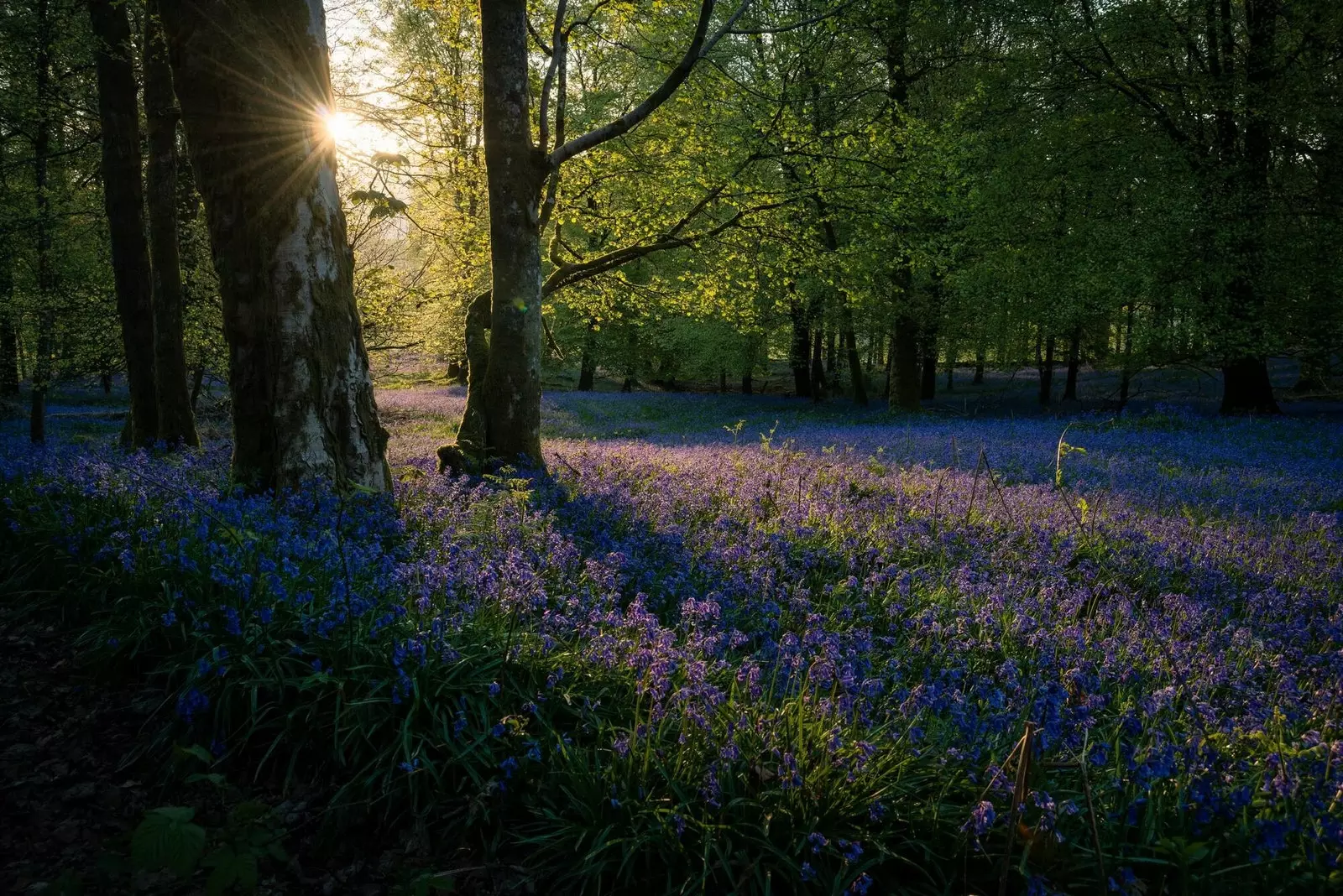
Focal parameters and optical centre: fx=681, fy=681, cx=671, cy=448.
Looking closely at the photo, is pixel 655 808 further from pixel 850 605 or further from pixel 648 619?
pixel 850 605

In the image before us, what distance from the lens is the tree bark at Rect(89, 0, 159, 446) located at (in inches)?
383

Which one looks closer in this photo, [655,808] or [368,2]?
[655,808]

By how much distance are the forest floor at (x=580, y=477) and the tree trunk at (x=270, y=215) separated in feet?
6.43

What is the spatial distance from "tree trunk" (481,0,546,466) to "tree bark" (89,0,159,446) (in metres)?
5.49

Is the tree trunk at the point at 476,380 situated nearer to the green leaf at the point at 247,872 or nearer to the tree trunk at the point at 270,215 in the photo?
the tree trunk at the point at 270,215

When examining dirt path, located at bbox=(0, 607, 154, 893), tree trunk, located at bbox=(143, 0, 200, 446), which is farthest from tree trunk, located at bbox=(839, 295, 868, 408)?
dirt path, located at bbox=(0, 607, 154, 893)

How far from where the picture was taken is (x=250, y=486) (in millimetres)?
5734

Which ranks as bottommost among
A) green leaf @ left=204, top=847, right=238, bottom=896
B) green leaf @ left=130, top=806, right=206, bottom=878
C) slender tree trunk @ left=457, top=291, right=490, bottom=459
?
green leaf @ left=204, top=847, right=238, bottom=896

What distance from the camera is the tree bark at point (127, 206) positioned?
9734mm

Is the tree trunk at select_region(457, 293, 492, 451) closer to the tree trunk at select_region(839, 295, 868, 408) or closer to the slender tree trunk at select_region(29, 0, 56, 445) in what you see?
the slender tree trunk at select_region(29, 0, 56, 445)

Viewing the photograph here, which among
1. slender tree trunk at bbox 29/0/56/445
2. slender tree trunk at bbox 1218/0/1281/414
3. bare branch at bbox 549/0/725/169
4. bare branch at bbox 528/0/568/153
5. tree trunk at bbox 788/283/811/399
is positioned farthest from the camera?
tree trunk at bbox 788/283/811/399

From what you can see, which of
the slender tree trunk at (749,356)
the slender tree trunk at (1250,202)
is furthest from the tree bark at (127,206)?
the slender tree trunk at (749,356)

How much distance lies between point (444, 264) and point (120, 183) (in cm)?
489

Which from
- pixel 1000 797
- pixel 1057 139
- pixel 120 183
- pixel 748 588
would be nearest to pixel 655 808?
pixel 1000 797
